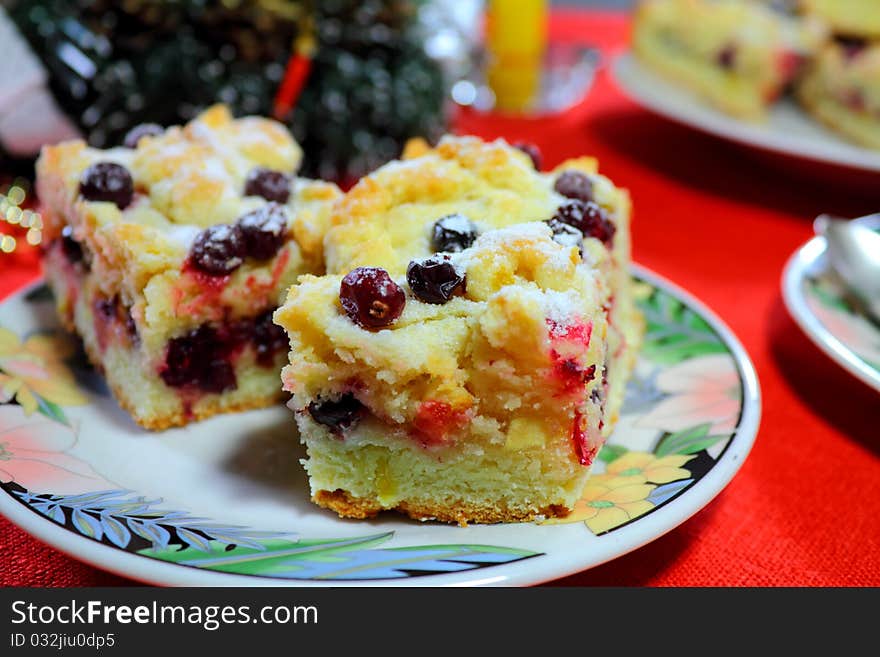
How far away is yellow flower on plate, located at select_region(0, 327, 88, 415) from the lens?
218 cm

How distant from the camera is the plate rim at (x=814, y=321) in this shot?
2.23 meters

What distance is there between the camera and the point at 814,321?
8.05 ft

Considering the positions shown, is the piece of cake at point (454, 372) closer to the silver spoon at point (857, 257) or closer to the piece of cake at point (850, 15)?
the silver spoon at point (857, 257)

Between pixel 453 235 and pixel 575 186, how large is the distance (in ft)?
1.42

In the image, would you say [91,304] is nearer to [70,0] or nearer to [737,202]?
[70,0]

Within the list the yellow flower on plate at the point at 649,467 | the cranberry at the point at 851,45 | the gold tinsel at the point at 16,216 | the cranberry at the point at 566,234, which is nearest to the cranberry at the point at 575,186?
the cranberry at the point at 566,234

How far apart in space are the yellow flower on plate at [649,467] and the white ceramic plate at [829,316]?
2.00 feet

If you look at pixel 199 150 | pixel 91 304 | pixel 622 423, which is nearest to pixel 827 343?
pixel 622 423

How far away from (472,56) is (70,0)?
1964 mm

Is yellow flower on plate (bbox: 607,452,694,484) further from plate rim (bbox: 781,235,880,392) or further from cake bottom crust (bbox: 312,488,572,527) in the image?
plate rim (bbox: 781,235,880,392)

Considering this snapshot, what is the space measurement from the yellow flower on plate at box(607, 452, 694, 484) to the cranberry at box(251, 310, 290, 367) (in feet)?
2.97

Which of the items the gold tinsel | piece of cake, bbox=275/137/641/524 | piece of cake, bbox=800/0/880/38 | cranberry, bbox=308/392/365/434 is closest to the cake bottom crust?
piece of cake, bbox=275/137/641/524

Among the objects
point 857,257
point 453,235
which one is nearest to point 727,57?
point 857,257

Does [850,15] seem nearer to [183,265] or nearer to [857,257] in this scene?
[857,257]
